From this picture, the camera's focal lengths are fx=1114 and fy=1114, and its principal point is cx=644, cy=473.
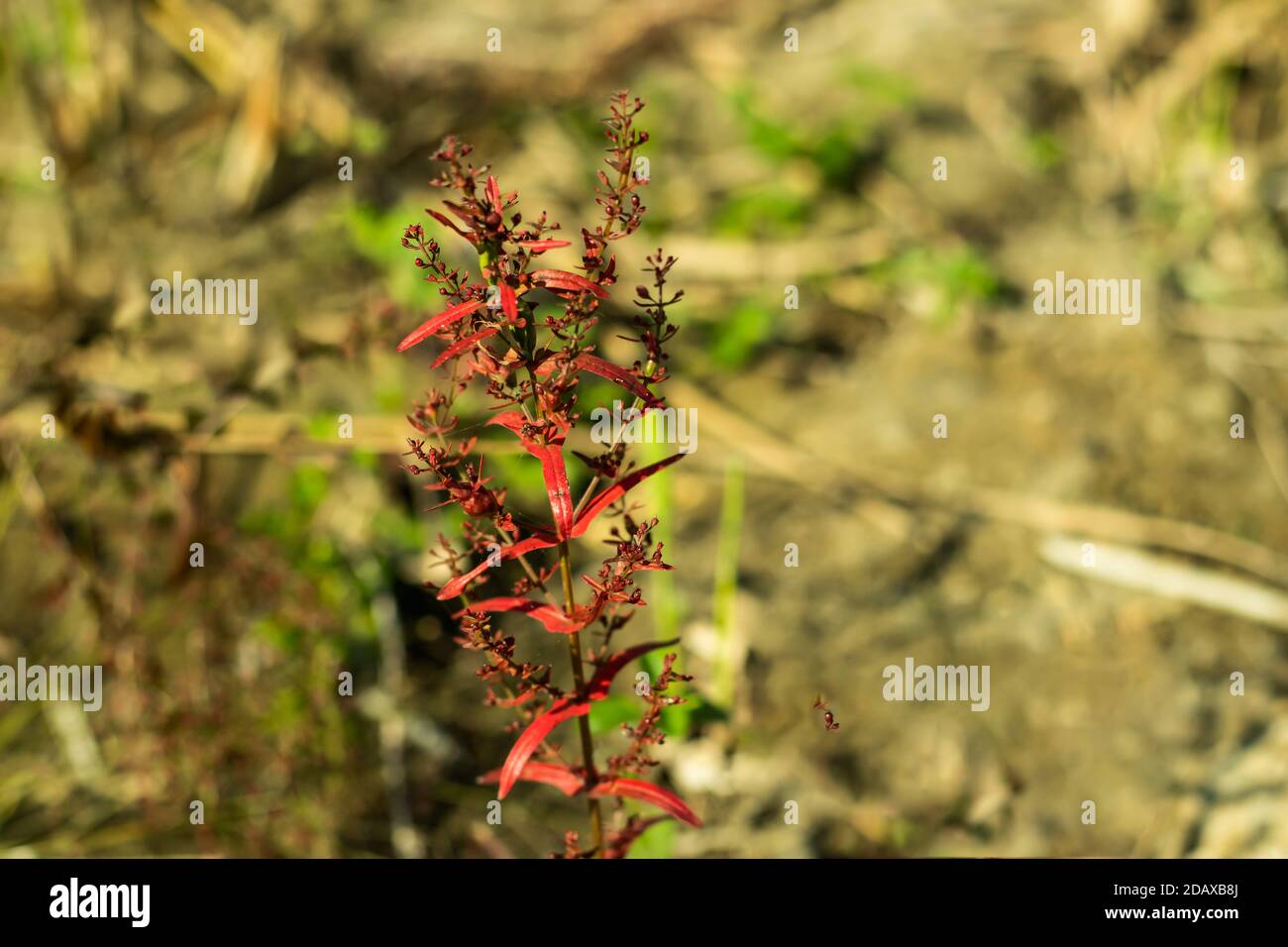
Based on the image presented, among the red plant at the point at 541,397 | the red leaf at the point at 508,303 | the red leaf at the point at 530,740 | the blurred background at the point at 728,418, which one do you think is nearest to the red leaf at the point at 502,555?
the red plant at the point at 541,397

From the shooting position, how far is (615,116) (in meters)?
1.55

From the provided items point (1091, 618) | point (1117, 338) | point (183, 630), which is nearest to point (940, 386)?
point (1117, 338)

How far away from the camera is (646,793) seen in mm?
1763

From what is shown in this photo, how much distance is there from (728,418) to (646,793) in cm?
223

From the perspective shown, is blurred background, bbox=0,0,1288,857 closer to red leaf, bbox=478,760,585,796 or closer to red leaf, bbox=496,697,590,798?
A: red leaf, bbox=478,760,585,796

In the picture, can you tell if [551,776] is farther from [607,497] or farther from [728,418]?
[728,418]

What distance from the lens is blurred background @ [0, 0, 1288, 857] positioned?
9.53ft

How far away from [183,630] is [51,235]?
2.01m

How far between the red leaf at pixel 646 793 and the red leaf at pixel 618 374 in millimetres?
624

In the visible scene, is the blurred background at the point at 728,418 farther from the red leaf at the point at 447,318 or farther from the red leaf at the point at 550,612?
the red leaf at the point at 447,318

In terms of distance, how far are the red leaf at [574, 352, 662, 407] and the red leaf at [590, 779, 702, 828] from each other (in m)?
0.62

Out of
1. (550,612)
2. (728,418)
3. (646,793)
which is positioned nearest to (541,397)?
(550,612)

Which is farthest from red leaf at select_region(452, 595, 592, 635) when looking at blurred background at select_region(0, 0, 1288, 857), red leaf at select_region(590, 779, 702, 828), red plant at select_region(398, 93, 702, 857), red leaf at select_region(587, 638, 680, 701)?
blurred background at select_region(0, 0, 1288, 857)

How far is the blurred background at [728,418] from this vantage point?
291 cm
